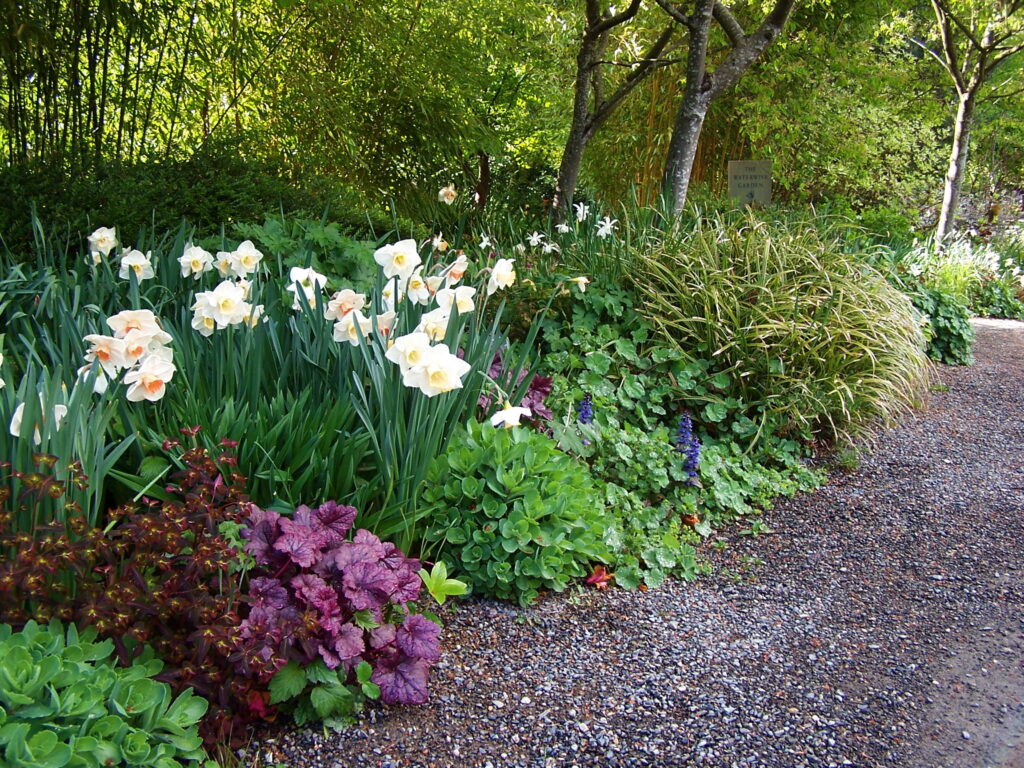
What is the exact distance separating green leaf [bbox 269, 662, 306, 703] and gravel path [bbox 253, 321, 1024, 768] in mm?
100

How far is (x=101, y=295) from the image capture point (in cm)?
Result: 239

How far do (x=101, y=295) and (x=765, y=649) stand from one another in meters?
2.13

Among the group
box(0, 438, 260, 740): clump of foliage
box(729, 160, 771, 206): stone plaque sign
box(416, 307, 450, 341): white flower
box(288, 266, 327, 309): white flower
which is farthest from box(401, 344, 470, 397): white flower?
box(729, 160, 771, 206): stone plaque sign

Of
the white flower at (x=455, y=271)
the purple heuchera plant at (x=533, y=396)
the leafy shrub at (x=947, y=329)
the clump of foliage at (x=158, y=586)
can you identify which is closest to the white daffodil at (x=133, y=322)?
the clump of foliage at (x=158, y=586)

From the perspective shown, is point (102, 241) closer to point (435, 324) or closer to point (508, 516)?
point (435, 324)

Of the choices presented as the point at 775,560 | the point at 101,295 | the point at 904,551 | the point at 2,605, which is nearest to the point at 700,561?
the point at 775,560

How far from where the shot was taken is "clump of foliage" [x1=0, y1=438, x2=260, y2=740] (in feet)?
4.45

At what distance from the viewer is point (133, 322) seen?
173cm

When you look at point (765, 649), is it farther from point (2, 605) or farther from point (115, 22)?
point (115, 22)

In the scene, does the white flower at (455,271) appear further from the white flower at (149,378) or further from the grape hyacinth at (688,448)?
the grape hyacinth at (688,448)

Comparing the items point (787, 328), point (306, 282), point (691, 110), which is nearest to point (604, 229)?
point (787, 328)

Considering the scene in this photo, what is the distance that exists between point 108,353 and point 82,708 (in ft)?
2.56

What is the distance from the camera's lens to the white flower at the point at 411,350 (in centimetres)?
169

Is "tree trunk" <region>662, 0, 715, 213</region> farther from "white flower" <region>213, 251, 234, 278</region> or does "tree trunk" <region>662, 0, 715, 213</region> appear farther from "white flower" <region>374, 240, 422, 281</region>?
"white flower" <region>213, 251, 234, 278</region>
